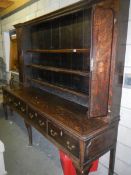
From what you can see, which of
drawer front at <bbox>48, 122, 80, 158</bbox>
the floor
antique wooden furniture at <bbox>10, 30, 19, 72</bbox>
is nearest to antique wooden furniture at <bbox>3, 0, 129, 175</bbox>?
drawer front at <bbox>48, 122, 80, 158</bbox>

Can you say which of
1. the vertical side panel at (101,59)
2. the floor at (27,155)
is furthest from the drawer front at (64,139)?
the floor at (27,155)

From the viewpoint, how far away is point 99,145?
1419 millimetres

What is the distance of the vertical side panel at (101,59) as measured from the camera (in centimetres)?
122

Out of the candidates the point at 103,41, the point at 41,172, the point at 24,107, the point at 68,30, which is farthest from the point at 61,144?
the point at 68,30

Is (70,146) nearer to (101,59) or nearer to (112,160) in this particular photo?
(112,160)

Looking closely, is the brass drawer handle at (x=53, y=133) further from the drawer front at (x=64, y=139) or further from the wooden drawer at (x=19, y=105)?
the wooden drawer at (x=19, y=105)

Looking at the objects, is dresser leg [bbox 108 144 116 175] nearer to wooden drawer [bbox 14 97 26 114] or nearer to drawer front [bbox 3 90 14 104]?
wooden drawer [bbox 14 97 26 114]

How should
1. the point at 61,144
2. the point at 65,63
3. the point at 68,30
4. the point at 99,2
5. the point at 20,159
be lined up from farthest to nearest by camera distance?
the point at 20,159 → the point at 65,63 → the point at 68,30 → the point at 61,144 → the point at 99,2

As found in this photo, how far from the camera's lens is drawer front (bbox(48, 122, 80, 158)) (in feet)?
4.42

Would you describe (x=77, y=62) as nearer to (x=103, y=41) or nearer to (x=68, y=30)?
(x=68, y=30)

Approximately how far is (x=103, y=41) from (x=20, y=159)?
6.11 ft

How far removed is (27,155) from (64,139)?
1.01 metres

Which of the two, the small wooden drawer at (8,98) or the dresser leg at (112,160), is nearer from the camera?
the dresser leg at (112,160)

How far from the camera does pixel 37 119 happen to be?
74.4 inches
